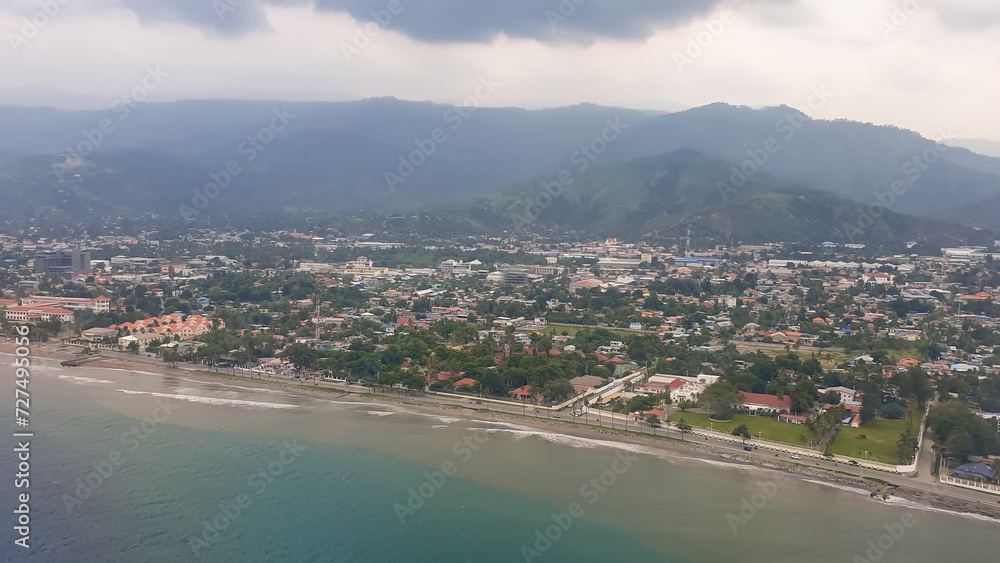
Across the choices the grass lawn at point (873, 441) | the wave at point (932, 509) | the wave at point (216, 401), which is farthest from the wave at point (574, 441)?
the wave at point (216, 401)

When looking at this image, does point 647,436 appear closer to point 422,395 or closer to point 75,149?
point 422,395

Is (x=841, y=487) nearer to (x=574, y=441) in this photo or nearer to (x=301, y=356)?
(x=574, y=441)

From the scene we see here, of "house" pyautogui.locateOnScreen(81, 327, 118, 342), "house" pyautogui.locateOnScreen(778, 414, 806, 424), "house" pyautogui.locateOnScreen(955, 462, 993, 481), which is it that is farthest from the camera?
"house" pyautogui.locateOnScreen(81, 327, 118, 342)

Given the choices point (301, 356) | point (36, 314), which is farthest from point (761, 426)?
point (36, 314)

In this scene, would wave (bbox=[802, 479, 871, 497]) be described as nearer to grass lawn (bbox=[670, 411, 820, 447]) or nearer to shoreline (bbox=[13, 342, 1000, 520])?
shoreline (bbox=[13, 342, 1000, 520])

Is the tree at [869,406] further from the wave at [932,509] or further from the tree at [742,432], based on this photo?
the wave at [932,509]

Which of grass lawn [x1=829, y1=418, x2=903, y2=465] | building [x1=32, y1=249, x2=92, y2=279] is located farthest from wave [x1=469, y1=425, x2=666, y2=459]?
building [x1=32, y1=249, x2=92, y2=279]

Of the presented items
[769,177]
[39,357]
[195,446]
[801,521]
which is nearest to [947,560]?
[801,521]
